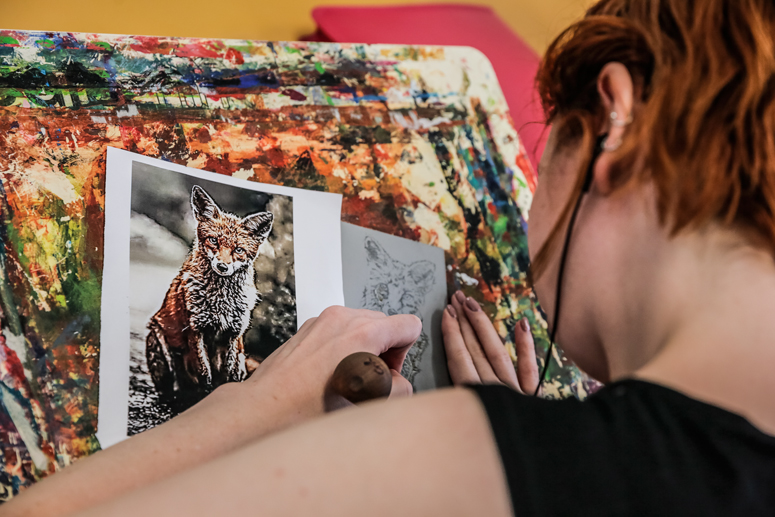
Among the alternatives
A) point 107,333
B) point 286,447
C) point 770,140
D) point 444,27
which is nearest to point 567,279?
point 770,140

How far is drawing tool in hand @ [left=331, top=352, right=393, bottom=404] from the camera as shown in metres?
0.52

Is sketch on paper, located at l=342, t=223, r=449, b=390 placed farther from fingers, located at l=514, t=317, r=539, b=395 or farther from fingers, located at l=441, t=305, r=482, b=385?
fingers, located at l=514, t=317, r=539, b=395

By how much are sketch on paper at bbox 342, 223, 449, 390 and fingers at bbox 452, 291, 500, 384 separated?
1.2 inches

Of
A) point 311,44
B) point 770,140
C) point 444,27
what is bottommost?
point 770,140

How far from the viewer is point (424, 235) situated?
2.74 feet

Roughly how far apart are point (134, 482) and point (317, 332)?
22 cm

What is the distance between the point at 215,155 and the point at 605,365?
0.55 metres

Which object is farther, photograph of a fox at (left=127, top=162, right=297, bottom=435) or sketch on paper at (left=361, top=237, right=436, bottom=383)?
sketch on paper at (left=361, top=237, right=436, bottom=383)

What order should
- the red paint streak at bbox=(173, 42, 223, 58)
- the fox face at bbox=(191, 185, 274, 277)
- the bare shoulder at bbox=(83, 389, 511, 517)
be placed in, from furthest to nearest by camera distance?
the red paint streak at bbox=(173, 42, 223, 58)
the fox face at bbox=(191, 185, 274, 277)
the bare shoulder at bbox=(83, 389, 511, 517)

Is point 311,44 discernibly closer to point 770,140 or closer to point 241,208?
point 241,208

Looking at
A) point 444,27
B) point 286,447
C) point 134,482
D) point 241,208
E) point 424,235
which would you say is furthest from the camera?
point 444,27

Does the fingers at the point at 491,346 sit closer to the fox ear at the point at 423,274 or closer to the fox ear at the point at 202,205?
the fox ear at the point at 423,274

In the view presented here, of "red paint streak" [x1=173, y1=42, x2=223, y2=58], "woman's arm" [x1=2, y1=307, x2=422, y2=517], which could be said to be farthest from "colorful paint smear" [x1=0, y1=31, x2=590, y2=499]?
"woman's arm" [x1=2, y1=307, x2=422, y2=517]

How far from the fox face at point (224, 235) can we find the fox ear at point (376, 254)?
0.14 m
